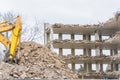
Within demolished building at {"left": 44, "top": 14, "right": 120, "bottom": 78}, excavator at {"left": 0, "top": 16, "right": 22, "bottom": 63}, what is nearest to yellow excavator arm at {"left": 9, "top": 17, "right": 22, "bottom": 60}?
excavator at {"left": 0, "top": 16, "right": 22, "bottom": 63}

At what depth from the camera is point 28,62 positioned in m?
25.5

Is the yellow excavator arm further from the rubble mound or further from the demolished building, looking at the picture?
the demolished building

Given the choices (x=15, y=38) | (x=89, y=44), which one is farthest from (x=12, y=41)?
(x=89, y=44)

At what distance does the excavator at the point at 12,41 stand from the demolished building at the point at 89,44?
23050 millimetres

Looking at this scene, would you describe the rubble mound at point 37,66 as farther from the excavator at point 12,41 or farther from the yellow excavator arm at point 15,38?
the yellow excavator arm at point 15,38

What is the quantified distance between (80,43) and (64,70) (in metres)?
24.7

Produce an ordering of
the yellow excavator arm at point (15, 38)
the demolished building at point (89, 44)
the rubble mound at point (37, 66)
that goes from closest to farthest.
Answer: the rubble mound at point (37, 66)
the yellow excavator arm at point (15, 38)
the demolished building at point (89, 44)

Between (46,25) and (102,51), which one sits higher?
(46,25)

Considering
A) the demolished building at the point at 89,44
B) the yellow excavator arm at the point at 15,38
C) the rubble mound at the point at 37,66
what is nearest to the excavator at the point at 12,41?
the yellow excavator arm at the point at 15,38

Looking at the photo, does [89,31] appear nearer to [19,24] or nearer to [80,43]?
[80,43]

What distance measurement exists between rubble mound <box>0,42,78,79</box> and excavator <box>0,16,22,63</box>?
2.04 ft

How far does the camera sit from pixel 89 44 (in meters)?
50.7

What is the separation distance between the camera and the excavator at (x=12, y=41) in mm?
24344

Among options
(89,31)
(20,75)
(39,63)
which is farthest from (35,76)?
(89,31)
